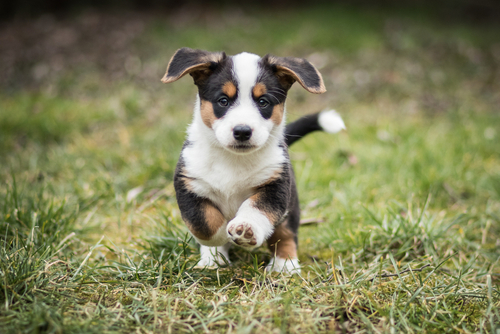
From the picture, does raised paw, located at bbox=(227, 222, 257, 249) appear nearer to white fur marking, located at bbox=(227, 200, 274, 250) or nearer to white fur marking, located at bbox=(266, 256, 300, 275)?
white fur marking, located at bbox=(227, 200, 274, 250)

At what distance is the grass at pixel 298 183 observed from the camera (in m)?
2.10

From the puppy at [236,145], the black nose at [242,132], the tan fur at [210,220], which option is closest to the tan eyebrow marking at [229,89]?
the puppy at [236,145]

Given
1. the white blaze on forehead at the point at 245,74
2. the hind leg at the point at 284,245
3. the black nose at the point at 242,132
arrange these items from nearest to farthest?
the black nose at the point at 242,132 < the white blaze on forehead at the point at 245,74 < the hind leg at the point at 284,245

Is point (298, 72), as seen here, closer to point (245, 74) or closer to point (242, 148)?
point (245, 74)

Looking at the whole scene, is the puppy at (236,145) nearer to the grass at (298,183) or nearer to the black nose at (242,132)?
the black nose at (242,132)

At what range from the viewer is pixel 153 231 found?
10.1 feet

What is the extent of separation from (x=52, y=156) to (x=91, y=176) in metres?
0.79

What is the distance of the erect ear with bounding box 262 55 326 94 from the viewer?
2377 millimetres

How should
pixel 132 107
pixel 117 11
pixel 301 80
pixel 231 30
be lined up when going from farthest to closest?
pixel 117 11 < pixel 231 30 < pixel 132 107 < pixel 301 80

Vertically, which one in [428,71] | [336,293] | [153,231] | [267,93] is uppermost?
[267,93]

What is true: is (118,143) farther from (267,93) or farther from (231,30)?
(231,30)

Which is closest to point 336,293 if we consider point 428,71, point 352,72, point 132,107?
point 132,107

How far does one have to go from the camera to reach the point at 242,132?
222cm

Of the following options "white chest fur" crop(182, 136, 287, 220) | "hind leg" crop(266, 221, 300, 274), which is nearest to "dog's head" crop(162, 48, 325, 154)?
"white chest fur" crop(182, 136, 287, 220)
